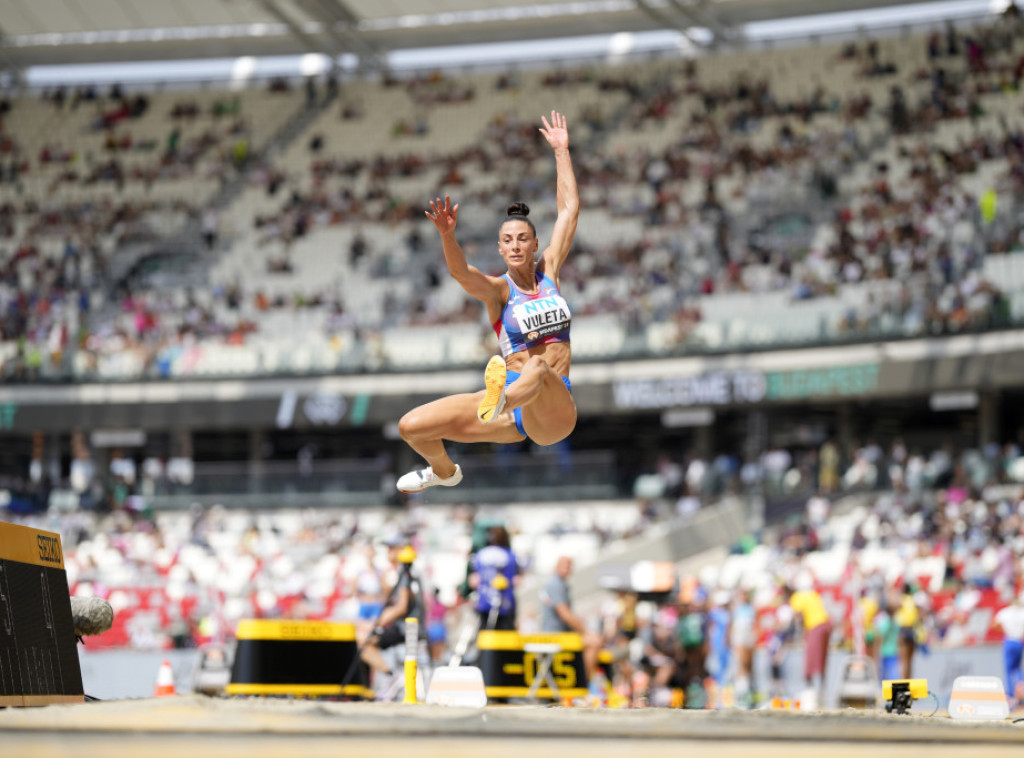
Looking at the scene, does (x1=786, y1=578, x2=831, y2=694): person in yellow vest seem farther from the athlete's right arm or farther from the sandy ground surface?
the athlete's right arm

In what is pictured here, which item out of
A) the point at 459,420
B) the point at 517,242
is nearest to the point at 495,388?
the point at 459,420

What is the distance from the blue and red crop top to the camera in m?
8.77

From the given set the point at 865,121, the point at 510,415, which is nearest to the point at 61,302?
the point at 865,121

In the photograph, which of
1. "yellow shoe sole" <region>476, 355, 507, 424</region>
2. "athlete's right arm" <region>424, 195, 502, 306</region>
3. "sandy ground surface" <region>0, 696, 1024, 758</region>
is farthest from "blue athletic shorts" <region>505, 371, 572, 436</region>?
"sandy ground surface" <region>0, 696, 1024, 758</region>

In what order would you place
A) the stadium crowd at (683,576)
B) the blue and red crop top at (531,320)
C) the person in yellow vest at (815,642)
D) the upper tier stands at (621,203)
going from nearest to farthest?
the blue and red crop top at (531,320), the person in yellow vest at (815,642), the stadium crowd at (683,576), the upper tier stands at (621,203)

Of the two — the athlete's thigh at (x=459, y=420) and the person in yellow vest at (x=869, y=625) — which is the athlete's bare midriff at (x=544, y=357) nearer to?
the athlete's thigh at (x=459, y=420)

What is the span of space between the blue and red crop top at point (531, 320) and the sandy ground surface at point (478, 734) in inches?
101

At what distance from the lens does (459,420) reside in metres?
8.50

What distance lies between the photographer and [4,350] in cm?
3152

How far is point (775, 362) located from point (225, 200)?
55.7ft

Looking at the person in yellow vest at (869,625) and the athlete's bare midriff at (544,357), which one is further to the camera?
the person in yellow vest at (869,625)

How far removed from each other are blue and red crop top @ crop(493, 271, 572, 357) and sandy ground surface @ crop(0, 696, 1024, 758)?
256cm

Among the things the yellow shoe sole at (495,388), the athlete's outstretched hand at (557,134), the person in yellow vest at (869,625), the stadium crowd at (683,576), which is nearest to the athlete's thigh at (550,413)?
the yellow shoe sole at (495,388)

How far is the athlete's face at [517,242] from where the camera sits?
28.9ft
